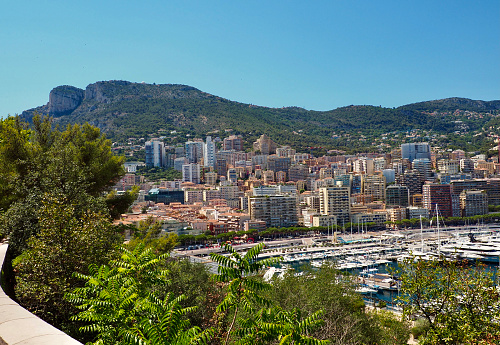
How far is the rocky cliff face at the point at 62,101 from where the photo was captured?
113738mm

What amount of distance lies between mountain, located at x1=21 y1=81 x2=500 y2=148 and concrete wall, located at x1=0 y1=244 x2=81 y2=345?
90.8 m

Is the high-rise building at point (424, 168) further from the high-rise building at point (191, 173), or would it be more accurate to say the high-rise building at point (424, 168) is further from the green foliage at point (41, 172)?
the green foliage at point (41, 172)

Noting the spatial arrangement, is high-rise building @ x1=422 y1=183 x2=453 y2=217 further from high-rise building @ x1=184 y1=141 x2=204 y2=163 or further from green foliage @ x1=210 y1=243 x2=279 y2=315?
green foliage @ x1=210 y1=243 x2=279 y2=315

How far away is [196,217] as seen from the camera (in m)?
45.1

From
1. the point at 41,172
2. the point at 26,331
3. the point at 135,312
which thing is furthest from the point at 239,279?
the point at 41,172

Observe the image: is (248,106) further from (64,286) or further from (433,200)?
(64,286)

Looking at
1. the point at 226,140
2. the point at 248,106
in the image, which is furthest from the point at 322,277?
the point at 248,106

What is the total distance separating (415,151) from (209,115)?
52566 mm

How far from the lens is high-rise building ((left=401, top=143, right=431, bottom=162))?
83.1m

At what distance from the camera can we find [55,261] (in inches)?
153

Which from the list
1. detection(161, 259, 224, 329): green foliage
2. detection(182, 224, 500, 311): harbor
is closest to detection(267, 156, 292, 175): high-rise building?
detection(182, 224, 500, 311): harbor

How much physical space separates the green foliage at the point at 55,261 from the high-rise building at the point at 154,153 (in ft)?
252

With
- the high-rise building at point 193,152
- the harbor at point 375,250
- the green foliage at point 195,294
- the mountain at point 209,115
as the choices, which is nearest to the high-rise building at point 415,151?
the mountain at point 209,115

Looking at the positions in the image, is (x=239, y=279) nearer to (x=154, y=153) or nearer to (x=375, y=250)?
(x=375, y=250)
